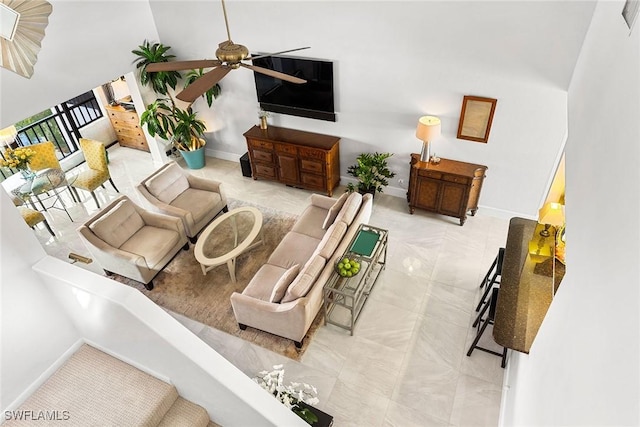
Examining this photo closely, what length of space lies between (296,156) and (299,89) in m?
1.00

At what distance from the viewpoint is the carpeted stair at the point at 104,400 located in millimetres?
3152

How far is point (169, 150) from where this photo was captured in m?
7.75

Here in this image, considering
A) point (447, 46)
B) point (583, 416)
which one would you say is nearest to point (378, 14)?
point (447, 46)

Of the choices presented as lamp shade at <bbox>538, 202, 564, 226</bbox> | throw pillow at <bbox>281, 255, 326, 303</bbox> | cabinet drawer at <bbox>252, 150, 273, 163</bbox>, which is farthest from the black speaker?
lamp shade at <bbox>538, 202, 564, 226</bbox>

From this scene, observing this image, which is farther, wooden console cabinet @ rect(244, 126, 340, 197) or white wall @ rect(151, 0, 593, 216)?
wooden console cabinet @ rect(244, 126, 340, 197)

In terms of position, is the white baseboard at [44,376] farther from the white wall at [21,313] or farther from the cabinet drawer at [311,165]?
the cabinet drawer at [311,165]

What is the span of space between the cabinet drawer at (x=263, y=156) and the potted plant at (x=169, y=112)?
43.6 inches

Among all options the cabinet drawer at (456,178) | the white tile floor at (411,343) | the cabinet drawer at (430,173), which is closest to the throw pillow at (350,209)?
the white tile floor at (411,343)

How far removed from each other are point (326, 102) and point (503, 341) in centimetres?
411

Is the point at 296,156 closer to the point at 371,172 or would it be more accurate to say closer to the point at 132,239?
the point at 371,172

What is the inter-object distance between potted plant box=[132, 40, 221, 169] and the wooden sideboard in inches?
38.2

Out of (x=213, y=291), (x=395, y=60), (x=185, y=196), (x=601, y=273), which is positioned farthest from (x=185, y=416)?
(x=395, y=60)

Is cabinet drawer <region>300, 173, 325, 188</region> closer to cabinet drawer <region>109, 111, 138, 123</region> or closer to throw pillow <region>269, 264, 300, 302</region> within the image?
throw pillow <region>269, 264, 300, 302</region>

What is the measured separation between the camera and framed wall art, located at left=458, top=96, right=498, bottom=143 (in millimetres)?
5094
